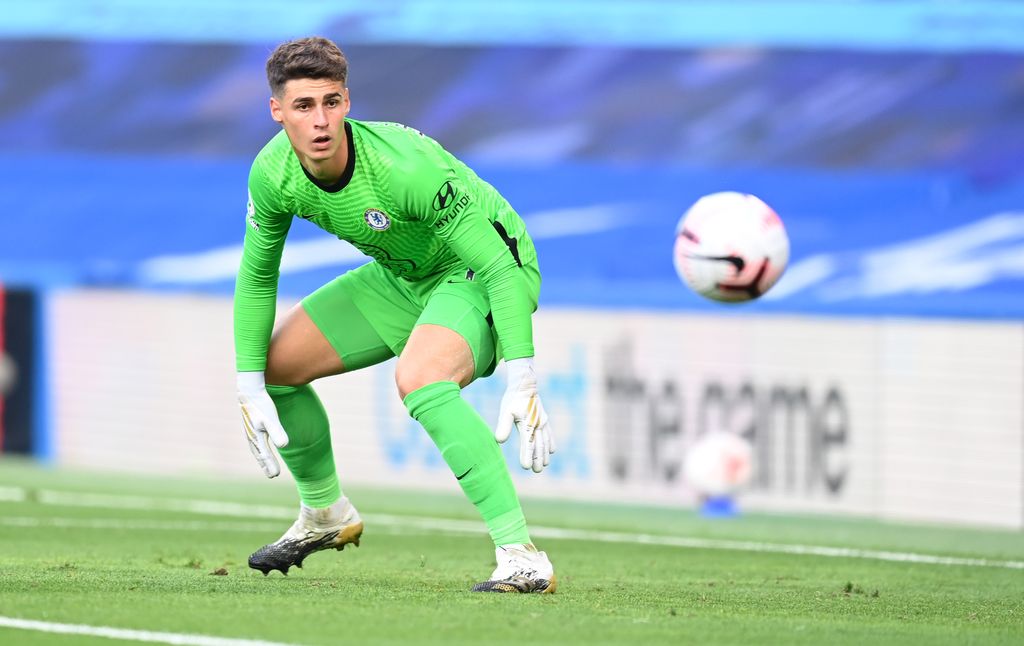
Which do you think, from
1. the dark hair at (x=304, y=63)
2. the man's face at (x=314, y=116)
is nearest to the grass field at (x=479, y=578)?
the man's face at (x=314, y=116)

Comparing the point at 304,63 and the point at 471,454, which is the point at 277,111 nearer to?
the point at 304,63

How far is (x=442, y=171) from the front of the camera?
6570 mm

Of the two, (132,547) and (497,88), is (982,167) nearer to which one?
(497,88)

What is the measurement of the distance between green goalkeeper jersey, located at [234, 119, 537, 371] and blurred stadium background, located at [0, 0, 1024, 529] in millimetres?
5734

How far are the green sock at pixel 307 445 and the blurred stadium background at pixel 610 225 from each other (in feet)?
17.9

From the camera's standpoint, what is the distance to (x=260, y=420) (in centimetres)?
701

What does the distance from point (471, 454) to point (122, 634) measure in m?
1.51

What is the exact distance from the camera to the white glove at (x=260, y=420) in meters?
6.98

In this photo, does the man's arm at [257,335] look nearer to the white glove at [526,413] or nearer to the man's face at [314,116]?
the man's face at [314,116]

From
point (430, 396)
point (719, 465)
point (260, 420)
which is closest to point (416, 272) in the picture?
point (430, 396)

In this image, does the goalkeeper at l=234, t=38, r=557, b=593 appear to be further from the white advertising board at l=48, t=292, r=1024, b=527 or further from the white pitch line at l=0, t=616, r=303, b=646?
the white advertising board at l=48, t=292, r=1024, b=527

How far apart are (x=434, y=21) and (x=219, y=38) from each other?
110 inches

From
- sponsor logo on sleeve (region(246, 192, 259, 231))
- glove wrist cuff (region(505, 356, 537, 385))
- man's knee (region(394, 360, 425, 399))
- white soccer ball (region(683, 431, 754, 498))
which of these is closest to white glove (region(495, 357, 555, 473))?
glove wrist cuff (region(505, 356, 537, 385))

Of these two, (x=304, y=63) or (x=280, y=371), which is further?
(x=280, y=371)
